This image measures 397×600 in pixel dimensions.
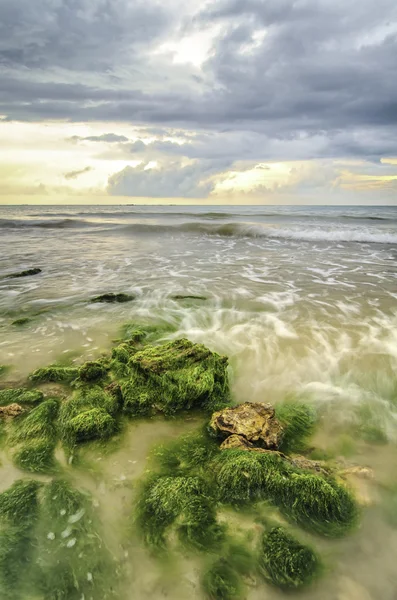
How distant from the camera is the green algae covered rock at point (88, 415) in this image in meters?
3.63

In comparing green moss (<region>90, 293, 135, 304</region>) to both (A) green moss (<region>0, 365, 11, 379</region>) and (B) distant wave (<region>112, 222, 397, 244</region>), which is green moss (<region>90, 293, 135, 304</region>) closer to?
(A) green moss (<region>0, 365, 11, 379</region>)

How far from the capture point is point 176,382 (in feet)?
14.1

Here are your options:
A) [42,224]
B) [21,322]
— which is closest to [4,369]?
[21,322]

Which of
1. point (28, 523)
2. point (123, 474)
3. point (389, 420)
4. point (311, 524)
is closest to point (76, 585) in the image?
point (28, 523)

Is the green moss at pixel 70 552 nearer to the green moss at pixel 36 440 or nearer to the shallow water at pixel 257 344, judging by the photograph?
the shallow water at pixel 257 344

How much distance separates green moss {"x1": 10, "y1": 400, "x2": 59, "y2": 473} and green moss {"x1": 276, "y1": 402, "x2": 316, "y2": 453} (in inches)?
99.0

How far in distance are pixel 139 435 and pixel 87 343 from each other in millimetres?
2841

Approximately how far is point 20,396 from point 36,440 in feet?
3.10

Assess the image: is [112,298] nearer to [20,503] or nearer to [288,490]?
[20,503]

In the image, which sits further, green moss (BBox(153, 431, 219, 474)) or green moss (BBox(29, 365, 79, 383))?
green moss (BBox(29, 365, 79, 383))

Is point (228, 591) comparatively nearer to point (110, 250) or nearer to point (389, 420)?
point (389, 420)

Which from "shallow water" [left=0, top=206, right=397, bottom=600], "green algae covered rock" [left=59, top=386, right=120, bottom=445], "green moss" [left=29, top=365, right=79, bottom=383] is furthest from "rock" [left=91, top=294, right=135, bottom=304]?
"green algae covered rock" [left=59, top=386, right=120, bottom=445]

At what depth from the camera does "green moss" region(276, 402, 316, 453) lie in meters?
3.61

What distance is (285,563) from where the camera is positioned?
93.7 inches
